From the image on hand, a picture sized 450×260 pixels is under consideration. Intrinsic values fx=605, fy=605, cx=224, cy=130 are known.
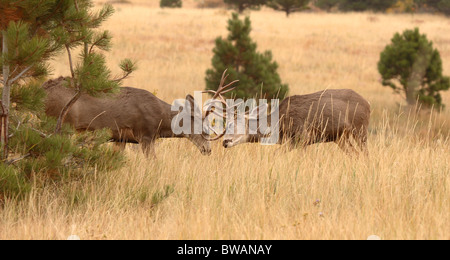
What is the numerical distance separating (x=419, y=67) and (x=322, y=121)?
9339 mm

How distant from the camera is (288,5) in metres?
45.2

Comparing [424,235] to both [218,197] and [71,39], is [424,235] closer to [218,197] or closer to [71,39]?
[218,197]

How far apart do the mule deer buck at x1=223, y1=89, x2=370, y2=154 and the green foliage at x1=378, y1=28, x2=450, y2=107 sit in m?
8.34

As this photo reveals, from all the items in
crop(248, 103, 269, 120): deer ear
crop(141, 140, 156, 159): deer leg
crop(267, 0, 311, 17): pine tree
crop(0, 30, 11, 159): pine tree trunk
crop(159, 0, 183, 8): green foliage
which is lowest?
crop(159, 0, 183, 8): green foliage

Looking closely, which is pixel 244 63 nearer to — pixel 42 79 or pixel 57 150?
pixel 42 79

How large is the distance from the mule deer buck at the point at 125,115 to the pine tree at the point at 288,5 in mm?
36493

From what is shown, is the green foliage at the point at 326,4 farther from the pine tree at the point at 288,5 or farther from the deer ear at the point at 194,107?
the deer ear at the point at 194,107

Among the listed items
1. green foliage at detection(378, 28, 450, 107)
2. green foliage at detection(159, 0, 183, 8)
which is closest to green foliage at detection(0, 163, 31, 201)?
green foliage at detection(378, 28, 450, 107)

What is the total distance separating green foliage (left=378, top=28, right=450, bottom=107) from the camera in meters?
16.3

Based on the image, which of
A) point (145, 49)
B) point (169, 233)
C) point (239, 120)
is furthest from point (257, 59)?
point (145, 49)

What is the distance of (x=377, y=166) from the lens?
6.48m

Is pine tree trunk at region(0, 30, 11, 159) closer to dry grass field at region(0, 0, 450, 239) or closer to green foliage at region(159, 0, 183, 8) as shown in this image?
dry grass field at region(0, 0, 450, 239)

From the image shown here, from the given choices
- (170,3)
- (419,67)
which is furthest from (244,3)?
(419,67)

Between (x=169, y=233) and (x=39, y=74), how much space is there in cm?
202
